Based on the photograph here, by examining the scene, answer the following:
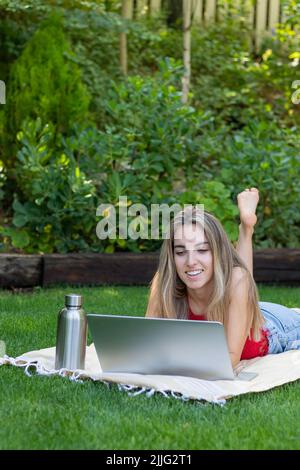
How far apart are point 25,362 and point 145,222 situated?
2765mm

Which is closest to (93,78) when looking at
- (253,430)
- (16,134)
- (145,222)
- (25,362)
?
(16,134)

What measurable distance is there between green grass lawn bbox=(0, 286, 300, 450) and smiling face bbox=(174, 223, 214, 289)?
50 cm

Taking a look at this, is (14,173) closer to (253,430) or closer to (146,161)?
(146,161)

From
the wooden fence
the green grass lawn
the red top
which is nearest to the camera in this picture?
the green grass lawn

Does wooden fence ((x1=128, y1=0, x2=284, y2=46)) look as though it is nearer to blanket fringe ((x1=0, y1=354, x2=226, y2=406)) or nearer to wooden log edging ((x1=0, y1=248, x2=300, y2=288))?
wooden log edging ((x1=0, y1=248, x2=300, y2=288))

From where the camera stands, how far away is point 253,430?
8.37 ft

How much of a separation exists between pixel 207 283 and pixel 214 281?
8 cm

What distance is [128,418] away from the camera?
8.64 feet

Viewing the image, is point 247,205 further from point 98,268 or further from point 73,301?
point 98,268

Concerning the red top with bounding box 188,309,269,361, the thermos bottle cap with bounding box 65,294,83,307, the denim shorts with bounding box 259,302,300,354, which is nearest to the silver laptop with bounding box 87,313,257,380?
the thermos bottle cap with bounding box 65,294,83,307

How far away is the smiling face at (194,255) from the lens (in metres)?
3.25

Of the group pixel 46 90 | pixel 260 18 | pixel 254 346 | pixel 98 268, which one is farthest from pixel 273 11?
pixel 254 346

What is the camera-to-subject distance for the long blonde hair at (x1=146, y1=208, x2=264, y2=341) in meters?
3.25

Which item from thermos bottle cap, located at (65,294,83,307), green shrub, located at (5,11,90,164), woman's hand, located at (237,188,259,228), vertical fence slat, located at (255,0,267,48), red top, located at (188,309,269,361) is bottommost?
red top, located at (188,309,269,361)
